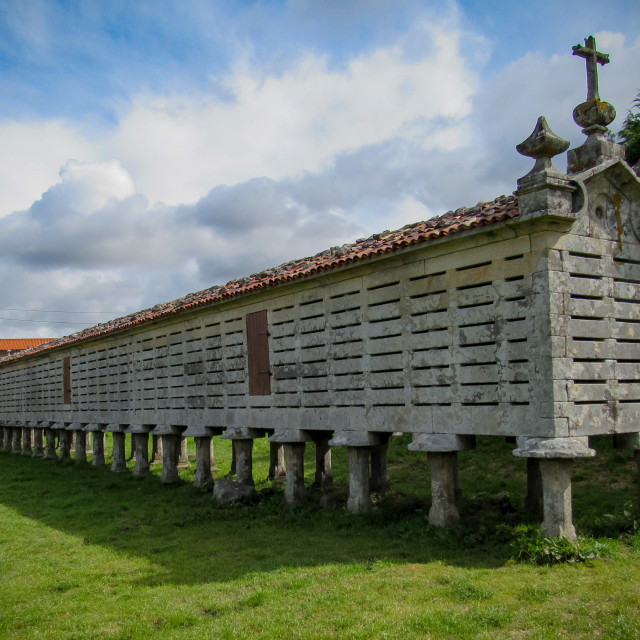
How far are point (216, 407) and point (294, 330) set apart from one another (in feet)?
10.7

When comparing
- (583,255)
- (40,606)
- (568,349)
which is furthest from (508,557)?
(40,606)

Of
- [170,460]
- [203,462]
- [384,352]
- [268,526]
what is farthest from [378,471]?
[170,460]

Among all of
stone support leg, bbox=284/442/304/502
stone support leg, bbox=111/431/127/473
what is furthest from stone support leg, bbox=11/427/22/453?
stone support leg, bbox=284/442/304/502

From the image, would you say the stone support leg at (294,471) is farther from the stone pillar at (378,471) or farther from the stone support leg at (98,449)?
the stone support leg at (98,449)

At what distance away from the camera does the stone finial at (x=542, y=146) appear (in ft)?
26.8

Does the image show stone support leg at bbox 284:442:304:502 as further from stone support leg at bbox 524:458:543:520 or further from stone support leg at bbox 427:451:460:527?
stone support leg at bbox 524:458:543:520

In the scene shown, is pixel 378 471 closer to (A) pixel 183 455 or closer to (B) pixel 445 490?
(B) pixel 445 490

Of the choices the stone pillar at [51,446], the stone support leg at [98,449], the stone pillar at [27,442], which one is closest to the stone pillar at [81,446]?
the stone support leg at [98,449]

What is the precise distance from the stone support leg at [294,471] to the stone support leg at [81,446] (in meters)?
12.6

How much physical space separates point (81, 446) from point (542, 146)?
62.7ft

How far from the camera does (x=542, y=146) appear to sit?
26.7 ft

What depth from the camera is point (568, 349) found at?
806cm

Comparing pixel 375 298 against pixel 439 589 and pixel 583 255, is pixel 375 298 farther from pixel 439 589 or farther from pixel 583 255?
pixel 439 589

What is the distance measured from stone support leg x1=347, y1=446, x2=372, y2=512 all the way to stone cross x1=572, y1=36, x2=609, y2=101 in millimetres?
5954
